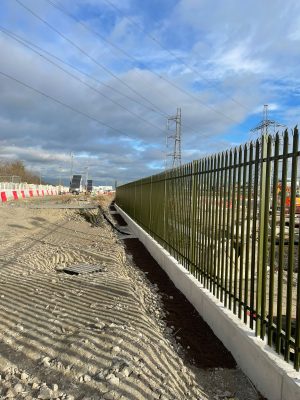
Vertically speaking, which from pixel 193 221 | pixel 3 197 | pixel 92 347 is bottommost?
pixel 92 347

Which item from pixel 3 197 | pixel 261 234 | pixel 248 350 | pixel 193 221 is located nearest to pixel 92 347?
pixel 248 350

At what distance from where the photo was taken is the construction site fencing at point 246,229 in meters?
3.57

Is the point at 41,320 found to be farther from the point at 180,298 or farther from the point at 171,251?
the point at 171,251

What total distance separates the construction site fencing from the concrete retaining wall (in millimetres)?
87

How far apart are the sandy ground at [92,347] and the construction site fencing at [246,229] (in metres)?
0.76

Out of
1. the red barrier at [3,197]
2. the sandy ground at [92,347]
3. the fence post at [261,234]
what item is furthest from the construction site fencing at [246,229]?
the red barrier at [3,197]

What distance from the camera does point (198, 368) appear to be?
450 cm

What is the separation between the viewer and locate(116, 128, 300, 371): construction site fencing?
3574 millimetres

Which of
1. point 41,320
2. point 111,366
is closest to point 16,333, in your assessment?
point 41,320

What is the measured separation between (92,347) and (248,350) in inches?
60.1

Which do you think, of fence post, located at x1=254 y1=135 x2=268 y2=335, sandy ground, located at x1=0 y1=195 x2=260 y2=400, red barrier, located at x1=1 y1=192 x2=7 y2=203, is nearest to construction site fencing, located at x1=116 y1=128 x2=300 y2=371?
fence post, located at x1=254 y1=135 x2=268 y2=335

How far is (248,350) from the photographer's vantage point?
13.8 ft

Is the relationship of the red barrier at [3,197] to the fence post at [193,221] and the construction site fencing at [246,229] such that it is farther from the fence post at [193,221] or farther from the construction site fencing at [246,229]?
the fence post at [193,221]

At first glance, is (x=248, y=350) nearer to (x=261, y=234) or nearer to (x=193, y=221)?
(x=261, y=234)
